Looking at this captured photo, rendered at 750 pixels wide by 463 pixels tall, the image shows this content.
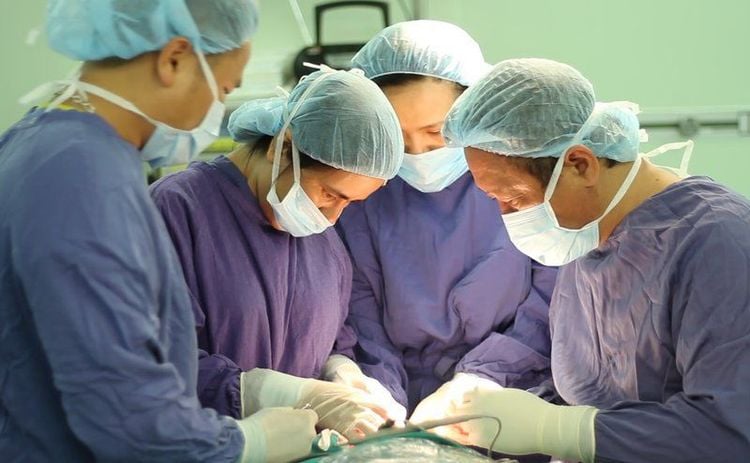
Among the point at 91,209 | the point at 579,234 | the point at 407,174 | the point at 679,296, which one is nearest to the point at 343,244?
the point at 407,174

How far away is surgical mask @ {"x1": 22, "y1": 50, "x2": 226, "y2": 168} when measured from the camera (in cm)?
130

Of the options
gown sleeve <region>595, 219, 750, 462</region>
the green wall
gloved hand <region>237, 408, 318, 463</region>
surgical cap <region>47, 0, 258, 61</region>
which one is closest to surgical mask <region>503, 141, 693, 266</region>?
gown sleeve <region>595, 219, 750, 462</region>

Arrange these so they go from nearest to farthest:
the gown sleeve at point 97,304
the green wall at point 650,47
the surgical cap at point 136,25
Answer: the gown sleeve at point 97,304 → the surgical cap at point 136,25 → the green wall at point 650,47

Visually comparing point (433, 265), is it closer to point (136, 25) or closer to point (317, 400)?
point (317, 400)

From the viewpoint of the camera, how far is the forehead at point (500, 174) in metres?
1.72

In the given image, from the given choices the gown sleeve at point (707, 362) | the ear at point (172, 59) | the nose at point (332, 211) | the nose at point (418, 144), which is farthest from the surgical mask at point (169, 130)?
the gown sleeve at point (707, 362)

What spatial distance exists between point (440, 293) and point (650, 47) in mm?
1528

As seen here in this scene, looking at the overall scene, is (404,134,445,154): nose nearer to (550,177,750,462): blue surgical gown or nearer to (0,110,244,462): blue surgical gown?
(550,177,750,462): blue surgical gown

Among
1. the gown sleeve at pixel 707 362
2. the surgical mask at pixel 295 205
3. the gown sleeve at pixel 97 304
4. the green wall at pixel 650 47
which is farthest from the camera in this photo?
the green wall at pixel 650 47

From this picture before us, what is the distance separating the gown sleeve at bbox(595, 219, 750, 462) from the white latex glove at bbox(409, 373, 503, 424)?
16.1 inches

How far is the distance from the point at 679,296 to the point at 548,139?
1.25 feet

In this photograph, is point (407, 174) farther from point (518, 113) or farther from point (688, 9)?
point (688, 9)

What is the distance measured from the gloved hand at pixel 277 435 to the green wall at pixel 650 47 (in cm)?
185

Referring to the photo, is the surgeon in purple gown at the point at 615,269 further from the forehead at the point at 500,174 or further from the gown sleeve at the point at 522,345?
the gown sleeve at the point at 522,345
